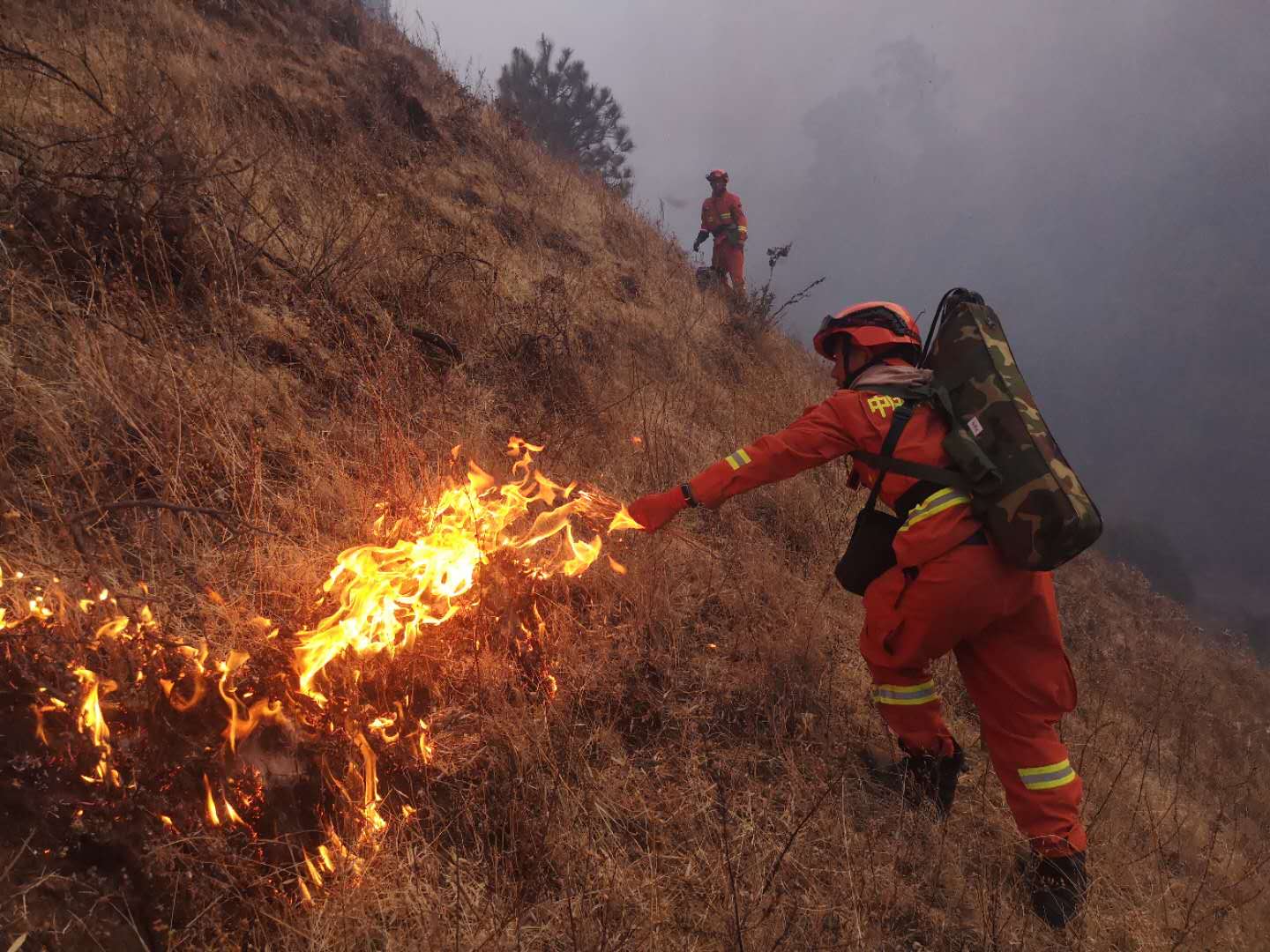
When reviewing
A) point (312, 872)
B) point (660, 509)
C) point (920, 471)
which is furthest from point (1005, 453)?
point (312, 872)

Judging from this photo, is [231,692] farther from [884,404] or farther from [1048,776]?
[1048,776]

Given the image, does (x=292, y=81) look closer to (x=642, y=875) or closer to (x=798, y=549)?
(x=798, y=549)

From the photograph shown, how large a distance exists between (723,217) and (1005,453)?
352 inches

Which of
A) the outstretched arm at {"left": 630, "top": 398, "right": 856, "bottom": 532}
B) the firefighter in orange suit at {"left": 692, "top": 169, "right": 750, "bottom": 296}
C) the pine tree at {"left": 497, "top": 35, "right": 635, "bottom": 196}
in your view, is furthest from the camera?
the pine tree at {"left": 497, "top": 35, "right": 635, "bottom": 196}

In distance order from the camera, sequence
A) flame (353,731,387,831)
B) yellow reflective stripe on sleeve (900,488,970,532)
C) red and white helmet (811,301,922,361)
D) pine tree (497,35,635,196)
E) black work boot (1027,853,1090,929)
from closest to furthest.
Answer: flame (353,731,387,831), black work boot (1027,853,1090,929), yellow reflective stripe on sleeve (900,488,970,532), red and white helmet (811,301,922,361), pine tree (497,35,635,196)

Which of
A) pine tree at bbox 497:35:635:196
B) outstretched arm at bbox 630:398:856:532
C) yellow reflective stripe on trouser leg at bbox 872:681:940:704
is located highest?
pine tree at bbox 497:35:635:196

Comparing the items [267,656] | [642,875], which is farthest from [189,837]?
[642,875]

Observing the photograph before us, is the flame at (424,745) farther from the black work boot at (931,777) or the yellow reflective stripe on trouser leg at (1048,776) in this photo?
the yellow reflective stripe on trouser leg at (1048,776)

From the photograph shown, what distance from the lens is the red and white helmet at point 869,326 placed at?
2.64m

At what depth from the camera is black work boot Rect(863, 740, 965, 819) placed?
2461 mm

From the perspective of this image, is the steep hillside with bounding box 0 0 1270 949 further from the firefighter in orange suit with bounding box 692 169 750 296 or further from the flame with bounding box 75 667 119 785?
the firefighter in orange suit with bounding box 692 169 750 296

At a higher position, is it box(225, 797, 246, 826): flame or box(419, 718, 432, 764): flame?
box(225, 797, 246, 826): flame

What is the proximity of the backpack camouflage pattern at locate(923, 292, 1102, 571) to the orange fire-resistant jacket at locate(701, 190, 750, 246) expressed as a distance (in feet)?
26.7

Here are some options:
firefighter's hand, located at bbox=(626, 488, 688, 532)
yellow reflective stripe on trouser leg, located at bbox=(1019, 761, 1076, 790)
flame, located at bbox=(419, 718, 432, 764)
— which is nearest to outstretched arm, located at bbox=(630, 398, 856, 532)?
firefighter's hand, located at bbox=(626, 488, 688, 532)
